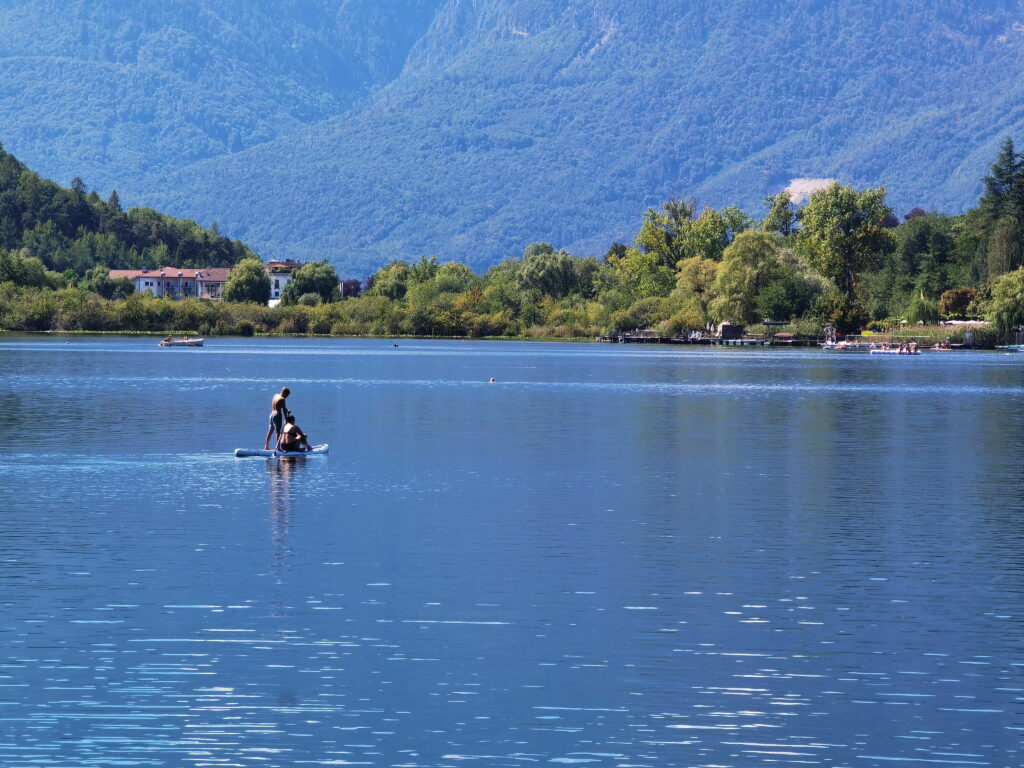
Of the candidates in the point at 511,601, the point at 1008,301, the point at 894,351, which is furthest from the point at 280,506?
the point at 894,351

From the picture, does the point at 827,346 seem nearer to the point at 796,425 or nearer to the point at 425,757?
the point at 796,425

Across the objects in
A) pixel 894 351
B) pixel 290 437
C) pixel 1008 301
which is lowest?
pixel 894 351

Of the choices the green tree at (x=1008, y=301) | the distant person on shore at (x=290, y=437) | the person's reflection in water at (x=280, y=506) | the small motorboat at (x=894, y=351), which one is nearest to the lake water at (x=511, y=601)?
the person's reflection in water at (x=280, y=506)

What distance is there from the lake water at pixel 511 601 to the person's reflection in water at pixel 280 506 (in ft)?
0.38

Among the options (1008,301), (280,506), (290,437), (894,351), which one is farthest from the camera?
(894,351)

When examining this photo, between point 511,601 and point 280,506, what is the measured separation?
42.5 feet

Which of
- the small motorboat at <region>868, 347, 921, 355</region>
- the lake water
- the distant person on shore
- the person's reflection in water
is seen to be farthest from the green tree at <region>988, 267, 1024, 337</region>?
the person's reflection in water

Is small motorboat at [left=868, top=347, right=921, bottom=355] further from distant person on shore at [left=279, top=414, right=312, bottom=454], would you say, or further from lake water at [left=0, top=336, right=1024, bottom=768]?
distant person on shore at [left=279, top=414, right=312, bottom=454]

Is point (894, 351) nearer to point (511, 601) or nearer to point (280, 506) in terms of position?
point (280, 506)

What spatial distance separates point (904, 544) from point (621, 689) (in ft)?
43.8

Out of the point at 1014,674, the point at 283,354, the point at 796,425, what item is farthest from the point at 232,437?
the point at 283,354

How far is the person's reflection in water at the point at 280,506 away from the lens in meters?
28.1

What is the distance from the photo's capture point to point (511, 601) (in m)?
24.5

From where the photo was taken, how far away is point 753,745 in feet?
56.3
